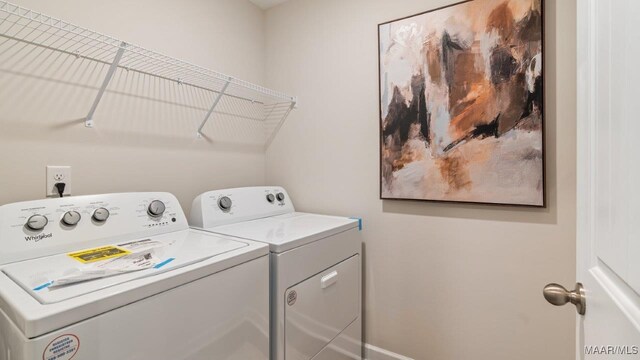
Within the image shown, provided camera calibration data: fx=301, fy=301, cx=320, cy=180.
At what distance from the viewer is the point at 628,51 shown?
0.42 metres

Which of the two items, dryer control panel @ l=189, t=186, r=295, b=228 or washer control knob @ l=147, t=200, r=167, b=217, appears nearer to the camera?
washer control knob @ l=147, t=200, r=167, b=217

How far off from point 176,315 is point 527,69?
1.61 meters

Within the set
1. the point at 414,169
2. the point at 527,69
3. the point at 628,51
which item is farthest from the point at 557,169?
the point at 628,51

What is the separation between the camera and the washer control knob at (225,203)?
5.19ft

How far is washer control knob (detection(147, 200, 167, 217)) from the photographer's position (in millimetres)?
1301

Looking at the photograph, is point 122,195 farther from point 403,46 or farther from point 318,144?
point 403,46

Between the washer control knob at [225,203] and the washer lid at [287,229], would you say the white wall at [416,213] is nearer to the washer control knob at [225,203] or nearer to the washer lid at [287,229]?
the washer lid at [287,229]

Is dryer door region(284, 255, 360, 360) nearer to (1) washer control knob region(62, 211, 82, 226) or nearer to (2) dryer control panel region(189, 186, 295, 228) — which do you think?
(2) dryer control panel region(189, 186, 295, 228)

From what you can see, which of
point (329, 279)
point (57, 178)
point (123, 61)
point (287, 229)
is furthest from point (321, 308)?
point (123, 61)

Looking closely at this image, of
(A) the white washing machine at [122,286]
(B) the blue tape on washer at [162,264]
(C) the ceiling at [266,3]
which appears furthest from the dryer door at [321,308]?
(C) the ceiling at [266,3]

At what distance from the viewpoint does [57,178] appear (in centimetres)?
121

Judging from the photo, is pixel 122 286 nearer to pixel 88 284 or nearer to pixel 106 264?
pixel 88 284

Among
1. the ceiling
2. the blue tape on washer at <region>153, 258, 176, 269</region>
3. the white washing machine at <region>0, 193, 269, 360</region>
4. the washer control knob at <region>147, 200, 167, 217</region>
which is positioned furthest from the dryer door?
the ceiling

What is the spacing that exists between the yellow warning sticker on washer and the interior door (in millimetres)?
1228
